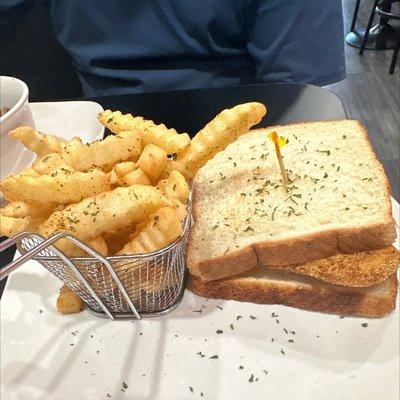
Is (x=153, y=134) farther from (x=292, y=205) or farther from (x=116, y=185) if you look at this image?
(x=292, y=205)

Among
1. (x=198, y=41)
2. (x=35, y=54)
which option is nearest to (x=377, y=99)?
(x=198, y=41)

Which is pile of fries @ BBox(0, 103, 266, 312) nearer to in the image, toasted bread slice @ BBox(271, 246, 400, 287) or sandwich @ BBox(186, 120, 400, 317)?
sandwich @ BBox(186, 120, 400, 317)

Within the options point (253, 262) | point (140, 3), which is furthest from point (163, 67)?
point (253, 262)

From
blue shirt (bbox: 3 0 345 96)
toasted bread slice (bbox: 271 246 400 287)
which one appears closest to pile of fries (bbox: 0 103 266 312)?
Answer: toasted bread slice (bbox: 271 246 400 287)

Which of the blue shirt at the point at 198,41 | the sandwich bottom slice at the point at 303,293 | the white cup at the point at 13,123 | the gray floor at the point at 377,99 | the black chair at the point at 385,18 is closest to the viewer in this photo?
the sandwich bottom slice at the point at 303,293

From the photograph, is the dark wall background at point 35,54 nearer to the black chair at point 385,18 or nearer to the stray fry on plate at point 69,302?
the stray fry on plate at point 69,302

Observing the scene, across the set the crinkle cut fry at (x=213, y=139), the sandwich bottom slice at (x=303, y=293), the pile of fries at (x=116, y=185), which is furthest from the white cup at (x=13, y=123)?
the sandwich bottom slice at (x=303, y=293)

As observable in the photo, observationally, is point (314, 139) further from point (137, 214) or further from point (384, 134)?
point (384, 134)
